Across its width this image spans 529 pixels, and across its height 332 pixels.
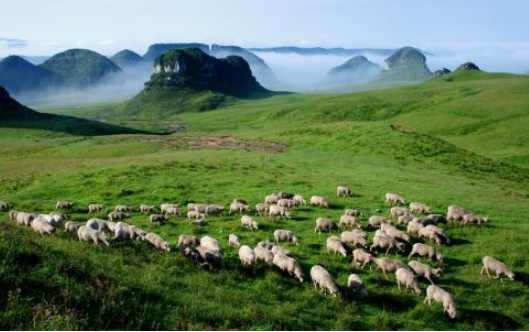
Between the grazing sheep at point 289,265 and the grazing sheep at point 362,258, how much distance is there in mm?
3422

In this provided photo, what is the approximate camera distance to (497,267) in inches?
763

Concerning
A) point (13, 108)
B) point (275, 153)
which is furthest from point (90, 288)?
point (13, 108)

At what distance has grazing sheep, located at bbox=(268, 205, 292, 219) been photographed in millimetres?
28914

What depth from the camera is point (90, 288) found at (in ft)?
41.0

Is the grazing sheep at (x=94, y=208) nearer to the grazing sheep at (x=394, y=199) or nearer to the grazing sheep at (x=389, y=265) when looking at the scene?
the grazing sheep at (x=394, y=199)

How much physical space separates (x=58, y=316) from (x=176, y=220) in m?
18.5

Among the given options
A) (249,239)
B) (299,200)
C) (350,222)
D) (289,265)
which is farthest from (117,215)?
(289,265)

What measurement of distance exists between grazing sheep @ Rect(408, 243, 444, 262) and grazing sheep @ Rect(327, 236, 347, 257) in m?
3.26

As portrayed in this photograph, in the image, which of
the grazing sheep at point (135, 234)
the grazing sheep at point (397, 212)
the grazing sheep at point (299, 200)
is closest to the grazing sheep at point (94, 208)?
the grazing sheep at point (135, 234)

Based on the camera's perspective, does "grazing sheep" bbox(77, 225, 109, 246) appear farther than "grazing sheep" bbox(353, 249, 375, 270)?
No

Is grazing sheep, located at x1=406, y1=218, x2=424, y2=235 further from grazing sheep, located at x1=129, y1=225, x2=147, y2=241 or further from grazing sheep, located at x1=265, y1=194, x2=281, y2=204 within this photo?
grazing sheep, located at x1=129, y1=225, x2=147, y2=241

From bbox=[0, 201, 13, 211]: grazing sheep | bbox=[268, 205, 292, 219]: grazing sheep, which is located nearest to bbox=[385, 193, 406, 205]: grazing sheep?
bbox=[268, 205, 292, 219]: grazing sheep

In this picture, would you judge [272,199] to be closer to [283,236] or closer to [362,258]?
[283,236]

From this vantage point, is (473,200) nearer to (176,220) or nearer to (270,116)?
(176,220)
